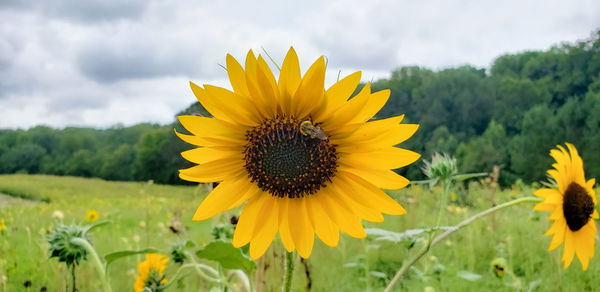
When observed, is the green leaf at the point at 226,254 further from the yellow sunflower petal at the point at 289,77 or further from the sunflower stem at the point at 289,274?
the yellow sunflower petal at the point at 289,77

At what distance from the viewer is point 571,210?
72.4 inches

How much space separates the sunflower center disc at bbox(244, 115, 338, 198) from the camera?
1.02m

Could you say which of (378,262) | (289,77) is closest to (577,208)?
(289,77)

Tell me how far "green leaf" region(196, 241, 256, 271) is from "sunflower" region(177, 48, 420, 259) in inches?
2.6

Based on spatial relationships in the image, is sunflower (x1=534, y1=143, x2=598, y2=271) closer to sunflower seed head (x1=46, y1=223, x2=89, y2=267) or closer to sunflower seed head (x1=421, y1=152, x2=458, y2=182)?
sunflower seed head (x1=421, y1=152, x2=458, y2=182)

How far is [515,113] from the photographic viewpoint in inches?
1139

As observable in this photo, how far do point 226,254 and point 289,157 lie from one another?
28cm

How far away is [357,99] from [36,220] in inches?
261

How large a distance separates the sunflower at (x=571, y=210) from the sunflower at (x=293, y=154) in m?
1.13

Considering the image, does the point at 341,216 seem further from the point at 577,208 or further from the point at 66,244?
the point at 577,208

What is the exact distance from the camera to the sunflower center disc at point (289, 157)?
40.2 inches

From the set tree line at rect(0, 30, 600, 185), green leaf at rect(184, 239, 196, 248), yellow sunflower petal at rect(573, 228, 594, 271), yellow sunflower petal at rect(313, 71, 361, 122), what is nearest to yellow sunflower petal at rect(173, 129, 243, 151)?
yellow sunflower petal at rect(313, 71, 361, 122)

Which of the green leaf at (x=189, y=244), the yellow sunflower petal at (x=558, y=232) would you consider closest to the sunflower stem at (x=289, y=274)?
the green leaf at (x=189, y=244)

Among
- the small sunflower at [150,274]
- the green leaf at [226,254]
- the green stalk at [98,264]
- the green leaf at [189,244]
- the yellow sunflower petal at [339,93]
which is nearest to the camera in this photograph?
the yellow sunflower petal at [339,93]
